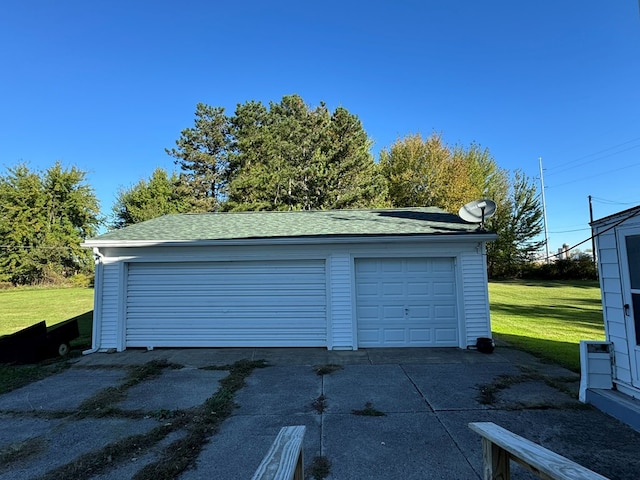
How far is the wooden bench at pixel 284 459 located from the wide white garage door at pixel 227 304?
570cm

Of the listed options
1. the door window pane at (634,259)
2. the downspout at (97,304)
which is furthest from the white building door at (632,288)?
the downspout at (97,304)

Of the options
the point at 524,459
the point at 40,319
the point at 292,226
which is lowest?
the point at 40,319

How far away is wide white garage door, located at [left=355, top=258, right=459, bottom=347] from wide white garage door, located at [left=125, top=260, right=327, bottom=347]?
102cm

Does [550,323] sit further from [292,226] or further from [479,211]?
[292,226]

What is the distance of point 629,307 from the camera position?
3793 mm

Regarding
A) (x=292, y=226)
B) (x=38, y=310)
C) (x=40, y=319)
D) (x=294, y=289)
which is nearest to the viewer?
(x=294, y=289)

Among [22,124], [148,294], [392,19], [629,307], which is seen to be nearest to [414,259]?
[629,307]

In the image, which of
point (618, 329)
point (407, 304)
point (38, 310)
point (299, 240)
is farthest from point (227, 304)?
point (38, 310)

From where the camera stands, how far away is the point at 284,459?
1.35 m

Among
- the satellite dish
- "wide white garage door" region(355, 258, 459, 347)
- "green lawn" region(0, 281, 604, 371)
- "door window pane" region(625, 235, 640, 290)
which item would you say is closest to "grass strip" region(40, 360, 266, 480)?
"wide white garage door" region(355, 258, 459, 347)

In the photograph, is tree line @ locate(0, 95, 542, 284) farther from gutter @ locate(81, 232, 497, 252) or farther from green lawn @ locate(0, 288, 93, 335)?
gutter @ locate(81, 232, 497, 252)

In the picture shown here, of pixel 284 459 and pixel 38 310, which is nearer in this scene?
pixel 284 459

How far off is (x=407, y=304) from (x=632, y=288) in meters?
3.93

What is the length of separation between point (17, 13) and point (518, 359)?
48.4ft
